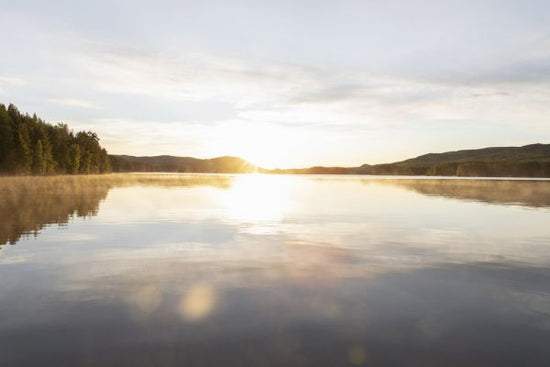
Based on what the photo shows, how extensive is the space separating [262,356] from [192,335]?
1.74 m

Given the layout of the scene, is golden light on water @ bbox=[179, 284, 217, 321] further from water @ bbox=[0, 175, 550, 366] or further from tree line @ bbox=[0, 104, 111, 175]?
tree line @ bbox=[0, 104, 111, 175]

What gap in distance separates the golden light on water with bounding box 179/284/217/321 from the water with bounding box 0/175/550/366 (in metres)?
0.05

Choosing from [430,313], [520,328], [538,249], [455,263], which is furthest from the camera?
[538,249]

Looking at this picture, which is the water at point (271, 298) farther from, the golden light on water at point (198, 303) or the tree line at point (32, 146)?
the tree line at point (32, 146)

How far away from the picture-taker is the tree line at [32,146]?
116 meters

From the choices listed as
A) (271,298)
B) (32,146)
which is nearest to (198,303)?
(271,298)

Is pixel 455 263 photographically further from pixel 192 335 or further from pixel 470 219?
pixel 470 219

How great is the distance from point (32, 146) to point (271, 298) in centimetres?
13683

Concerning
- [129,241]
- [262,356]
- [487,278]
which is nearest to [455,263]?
[487,278]

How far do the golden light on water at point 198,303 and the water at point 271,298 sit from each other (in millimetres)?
50

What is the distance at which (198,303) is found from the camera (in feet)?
35.9

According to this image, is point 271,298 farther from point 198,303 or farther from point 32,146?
point 32,146

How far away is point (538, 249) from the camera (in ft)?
63.3

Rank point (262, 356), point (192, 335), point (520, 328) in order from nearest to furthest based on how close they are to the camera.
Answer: point (262, 356) < point (192, 335) < point (520, 328)
